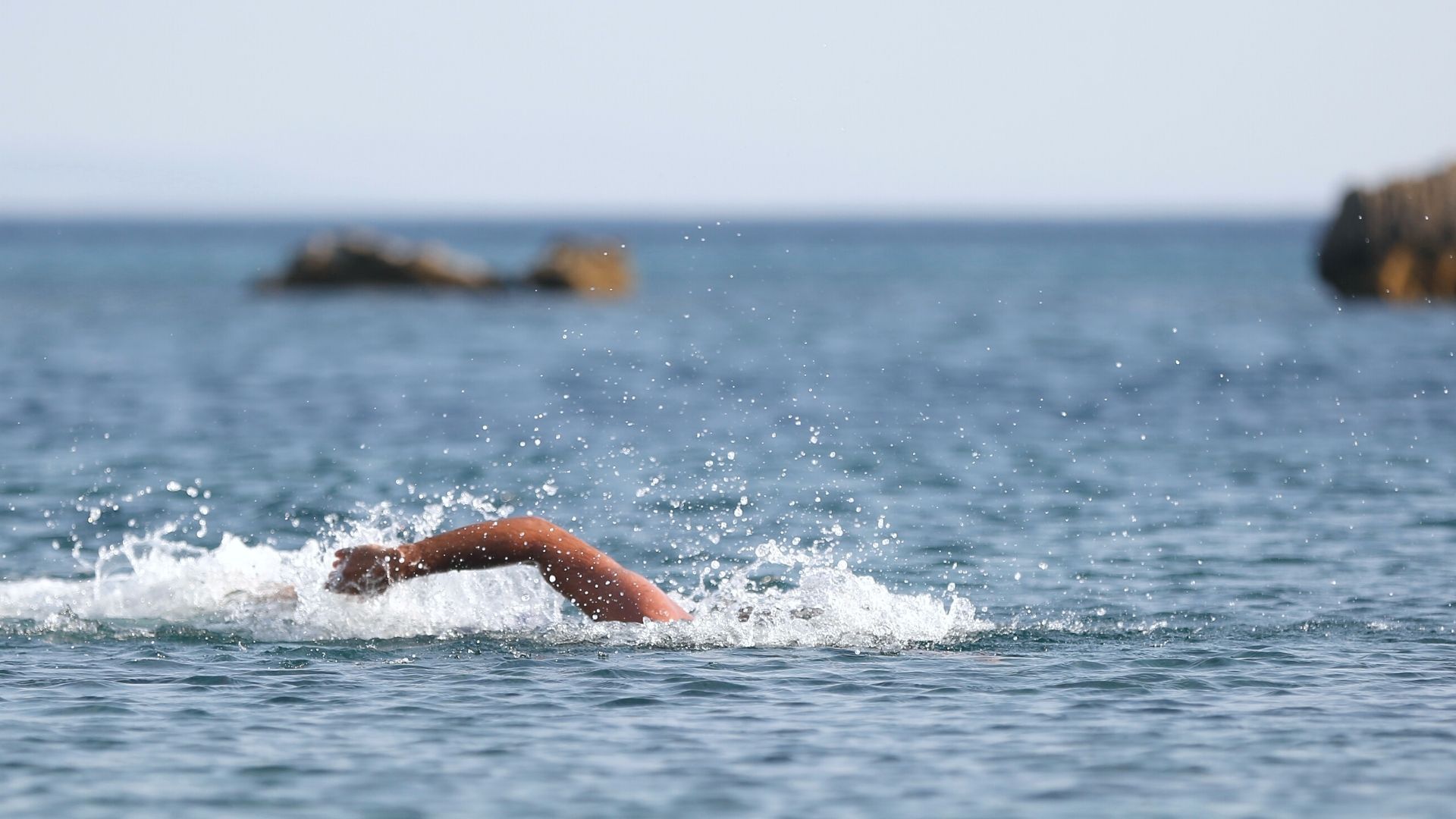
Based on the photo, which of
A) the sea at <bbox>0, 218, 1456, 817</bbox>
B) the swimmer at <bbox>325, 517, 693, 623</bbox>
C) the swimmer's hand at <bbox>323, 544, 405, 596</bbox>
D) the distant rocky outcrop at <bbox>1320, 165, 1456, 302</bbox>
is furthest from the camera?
the distant rocky outcrop at <bbox>1320, 165, 1456, 302</bbox>

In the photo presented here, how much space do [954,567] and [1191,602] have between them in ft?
7.26

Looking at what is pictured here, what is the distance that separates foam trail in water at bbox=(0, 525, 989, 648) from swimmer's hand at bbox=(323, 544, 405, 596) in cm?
24

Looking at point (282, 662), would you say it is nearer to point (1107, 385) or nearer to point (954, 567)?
point (954, 567)

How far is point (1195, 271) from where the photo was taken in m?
102

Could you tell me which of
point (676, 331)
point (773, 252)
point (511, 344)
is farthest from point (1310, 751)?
point (773, 252)

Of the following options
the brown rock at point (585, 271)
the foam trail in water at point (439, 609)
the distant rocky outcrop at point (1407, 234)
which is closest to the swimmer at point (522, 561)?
the foam trail in water at point (439, 609)

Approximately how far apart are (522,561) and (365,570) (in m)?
1.05

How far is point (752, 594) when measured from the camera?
12.9 m

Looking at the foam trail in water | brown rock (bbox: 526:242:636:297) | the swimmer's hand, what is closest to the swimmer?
the swimmer's hand

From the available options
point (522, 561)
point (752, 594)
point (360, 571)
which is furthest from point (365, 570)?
point (752, 594)

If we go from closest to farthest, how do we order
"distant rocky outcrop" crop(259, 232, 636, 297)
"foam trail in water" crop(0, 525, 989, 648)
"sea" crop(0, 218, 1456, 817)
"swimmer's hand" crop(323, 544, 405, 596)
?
"sea" crop(0, 218, 1456, 817)
"swimmer's hand" crop(323, 544, 405, 596)
"foam trail in water" crop(0, 525, 989, 648)
"distant rocky outcrop" crop(259, 232, 636, 297)

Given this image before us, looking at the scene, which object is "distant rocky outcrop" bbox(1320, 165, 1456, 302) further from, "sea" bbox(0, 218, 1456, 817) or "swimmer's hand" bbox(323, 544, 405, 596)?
"swimmer's hand" bbox(323, 544, 405, 596)

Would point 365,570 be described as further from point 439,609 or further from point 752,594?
point 752,594

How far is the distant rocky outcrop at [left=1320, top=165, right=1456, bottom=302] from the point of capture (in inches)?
2005
